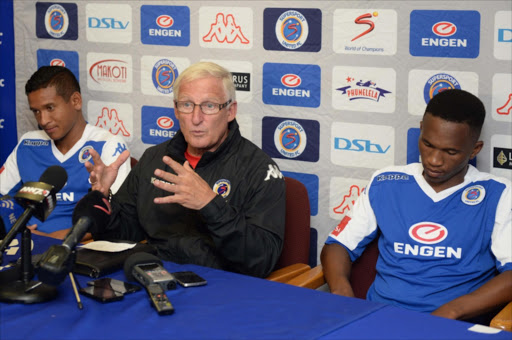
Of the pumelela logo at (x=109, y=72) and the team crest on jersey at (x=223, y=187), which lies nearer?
the team crest on jersey at (x=223, y=187)

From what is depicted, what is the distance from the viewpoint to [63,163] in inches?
134

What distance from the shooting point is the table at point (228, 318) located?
170 centimetres

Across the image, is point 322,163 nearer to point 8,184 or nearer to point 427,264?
point 427,264

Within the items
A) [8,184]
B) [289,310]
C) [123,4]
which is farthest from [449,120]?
[8,184]

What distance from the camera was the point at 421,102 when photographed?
2.89 meters

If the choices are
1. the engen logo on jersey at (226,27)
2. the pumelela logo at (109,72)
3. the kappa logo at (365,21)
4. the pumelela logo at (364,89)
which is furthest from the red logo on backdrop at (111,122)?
the kappa logo at (365,21)

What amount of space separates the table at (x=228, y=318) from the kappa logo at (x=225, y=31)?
62.2 inches

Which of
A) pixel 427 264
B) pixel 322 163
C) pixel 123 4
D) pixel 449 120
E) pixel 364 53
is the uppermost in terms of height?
pixel 123 4

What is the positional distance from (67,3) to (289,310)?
252 cm

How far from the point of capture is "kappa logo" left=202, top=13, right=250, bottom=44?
10.7 feet

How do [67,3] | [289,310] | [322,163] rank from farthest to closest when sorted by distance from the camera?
[67,3]
[322,163]
[289,310]

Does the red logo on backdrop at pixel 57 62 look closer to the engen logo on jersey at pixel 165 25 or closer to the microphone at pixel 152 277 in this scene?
the engen logo on jersey at pixel 165 25

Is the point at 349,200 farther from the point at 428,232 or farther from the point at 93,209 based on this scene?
the point at 93,209

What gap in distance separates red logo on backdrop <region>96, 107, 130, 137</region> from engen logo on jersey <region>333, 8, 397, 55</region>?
1.25 meters
